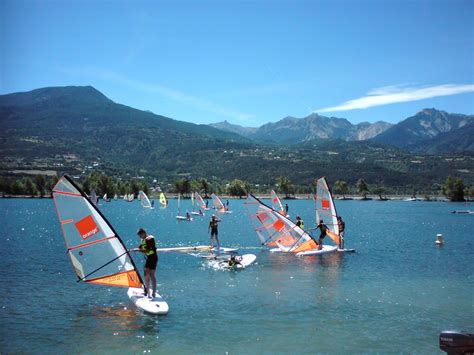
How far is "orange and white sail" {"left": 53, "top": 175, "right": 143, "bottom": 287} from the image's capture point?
16.1 meters

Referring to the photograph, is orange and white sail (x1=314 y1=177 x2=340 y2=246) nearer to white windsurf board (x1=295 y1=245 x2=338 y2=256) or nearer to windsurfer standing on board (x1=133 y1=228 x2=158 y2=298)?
white windsurf board (x1=295 y1=245 x2=338 y2=256)

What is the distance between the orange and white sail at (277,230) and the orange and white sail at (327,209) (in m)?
3.25

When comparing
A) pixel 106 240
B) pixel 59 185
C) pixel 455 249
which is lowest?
pixel 455 249

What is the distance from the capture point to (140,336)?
45.3 ft

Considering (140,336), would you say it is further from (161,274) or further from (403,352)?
(161,274)

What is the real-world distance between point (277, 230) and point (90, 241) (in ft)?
54.3

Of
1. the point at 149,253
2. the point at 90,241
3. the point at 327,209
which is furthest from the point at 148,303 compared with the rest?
the point at 327,209

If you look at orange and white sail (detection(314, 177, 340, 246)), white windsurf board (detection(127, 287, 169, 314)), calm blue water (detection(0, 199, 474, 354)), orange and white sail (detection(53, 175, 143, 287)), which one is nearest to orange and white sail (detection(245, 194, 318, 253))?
calm blue water (detection(0, 199, 474, 354))

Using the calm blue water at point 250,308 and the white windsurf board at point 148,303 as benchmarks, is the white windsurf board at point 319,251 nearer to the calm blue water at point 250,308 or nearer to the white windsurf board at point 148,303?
the calm blue water at point 250,308

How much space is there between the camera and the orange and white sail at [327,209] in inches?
1294

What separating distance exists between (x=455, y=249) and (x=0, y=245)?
110 ft

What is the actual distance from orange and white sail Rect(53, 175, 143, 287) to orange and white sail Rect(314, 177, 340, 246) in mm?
18672

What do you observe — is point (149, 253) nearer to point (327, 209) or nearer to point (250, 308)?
point (250, 308)

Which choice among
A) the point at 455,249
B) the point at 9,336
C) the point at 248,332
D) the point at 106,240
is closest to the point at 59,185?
the point at 106,240
